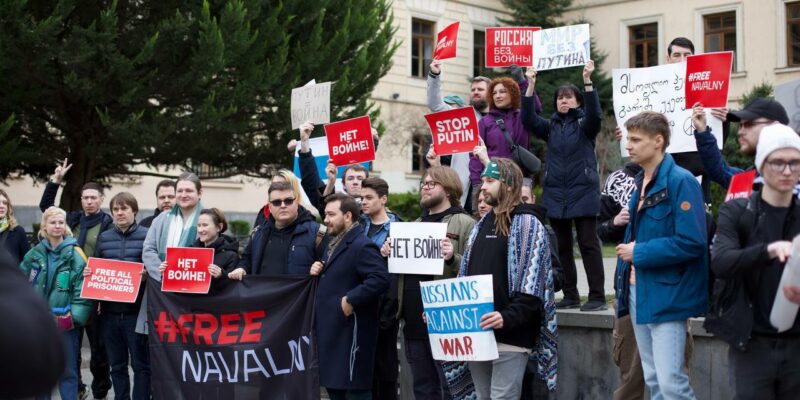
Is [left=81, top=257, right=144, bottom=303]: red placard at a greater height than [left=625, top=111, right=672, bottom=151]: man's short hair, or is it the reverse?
[left=625, top=111, right=672, bottom=151]: man's short hair

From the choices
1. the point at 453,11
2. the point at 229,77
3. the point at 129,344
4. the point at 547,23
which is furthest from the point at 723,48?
the point at 129,344

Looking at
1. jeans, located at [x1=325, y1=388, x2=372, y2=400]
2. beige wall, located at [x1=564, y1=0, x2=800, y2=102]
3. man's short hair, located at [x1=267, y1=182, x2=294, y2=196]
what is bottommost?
jeans, located at [x1=325, y1=388, x2=372, y2=400]

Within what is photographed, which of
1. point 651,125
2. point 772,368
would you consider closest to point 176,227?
point 651,125

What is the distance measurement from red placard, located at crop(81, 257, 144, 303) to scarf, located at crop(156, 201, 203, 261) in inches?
9.3

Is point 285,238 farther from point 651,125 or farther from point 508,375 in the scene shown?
point 651,125

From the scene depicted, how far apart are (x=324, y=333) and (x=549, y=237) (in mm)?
1923

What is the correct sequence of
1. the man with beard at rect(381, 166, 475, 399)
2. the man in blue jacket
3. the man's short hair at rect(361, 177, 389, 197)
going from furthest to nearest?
the man's short hair at rect(361, 177, 389, 197) → the man with beard at rect(381, 166, 475, 399) → the man in blue jacket

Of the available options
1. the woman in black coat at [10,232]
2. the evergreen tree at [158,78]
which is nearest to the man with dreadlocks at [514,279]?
the woman in black coat at [10,232]

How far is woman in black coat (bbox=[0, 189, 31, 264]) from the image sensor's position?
386 inches

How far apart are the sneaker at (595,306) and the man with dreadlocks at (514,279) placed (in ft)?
4.73

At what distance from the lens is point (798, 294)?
476 cm

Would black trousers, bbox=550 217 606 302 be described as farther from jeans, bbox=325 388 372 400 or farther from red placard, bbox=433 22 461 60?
red placard, bbox=433 22 461 60

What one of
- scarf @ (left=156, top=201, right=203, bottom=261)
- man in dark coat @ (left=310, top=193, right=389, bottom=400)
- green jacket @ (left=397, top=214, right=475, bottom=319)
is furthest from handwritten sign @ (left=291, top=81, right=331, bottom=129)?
green jacket @ (left=397, top=214, right=475, bottom=319)

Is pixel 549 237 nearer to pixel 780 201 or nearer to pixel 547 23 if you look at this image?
pixel 780 201
